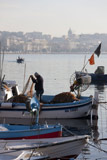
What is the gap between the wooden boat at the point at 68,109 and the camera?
25.6 meters

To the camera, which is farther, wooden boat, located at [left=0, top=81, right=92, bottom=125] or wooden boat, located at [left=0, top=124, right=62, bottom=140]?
wooden boat, located at [left=0, top=81, right=92, bottom=125]

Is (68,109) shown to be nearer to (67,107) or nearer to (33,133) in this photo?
(67,107)

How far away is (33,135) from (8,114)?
324 inches

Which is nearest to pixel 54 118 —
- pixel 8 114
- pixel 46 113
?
pixel 46 113

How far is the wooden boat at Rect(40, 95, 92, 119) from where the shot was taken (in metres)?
25.6

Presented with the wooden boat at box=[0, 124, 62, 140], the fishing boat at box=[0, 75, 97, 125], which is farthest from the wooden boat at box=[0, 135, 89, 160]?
the fishing boat at box=[0, 75, 97, 125]

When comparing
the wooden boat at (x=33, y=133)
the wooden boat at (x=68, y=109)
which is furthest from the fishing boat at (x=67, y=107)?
the wooden boat at (x=33, y=133)

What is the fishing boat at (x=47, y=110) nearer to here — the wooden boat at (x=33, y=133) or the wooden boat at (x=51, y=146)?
the wooden boat at (x=33, y=133)

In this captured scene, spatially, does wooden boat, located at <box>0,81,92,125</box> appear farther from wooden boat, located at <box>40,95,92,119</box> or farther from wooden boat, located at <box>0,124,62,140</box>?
wooden boat, located at <box>0,124,62,140</box>

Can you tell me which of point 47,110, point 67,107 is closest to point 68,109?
point 67,107

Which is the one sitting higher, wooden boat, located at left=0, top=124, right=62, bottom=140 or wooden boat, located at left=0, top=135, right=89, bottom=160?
wooden boat, located at left=0, top=124, right=62, bottom=140

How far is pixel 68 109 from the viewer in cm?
2594

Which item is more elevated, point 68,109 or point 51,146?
point 68,109

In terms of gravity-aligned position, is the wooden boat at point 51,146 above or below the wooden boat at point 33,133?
below
